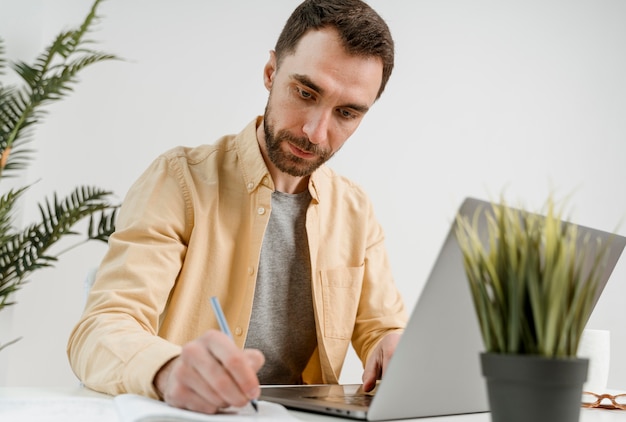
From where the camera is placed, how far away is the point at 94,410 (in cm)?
82

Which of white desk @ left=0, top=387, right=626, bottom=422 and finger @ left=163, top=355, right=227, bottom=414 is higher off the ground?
finger @ left=163, top=355, right=227, bottom=414

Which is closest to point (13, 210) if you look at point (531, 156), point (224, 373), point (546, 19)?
point (224, 373)

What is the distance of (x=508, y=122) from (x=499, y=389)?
8.72ft

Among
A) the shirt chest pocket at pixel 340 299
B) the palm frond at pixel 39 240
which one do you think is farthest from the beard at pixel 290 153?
the palm frond at pixel 39 240

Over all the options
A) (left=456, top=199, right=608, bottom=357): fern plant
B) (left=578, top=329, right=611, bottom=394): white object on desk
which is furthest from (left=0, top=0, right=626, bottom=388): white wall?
(left=456, top=199, right=608, bottom=357): fern plant

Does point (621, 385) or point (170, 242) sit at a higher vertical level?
point (170, 242)

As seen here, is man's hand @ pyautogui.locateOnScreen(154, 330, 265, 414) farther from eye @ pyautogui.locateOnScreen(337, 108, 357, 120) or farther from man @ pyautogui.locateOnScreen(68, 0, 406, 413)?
eye @ pyautogui.locateOnScreen(337, 108, 357, 120)

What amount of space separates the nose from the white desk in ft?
2.28

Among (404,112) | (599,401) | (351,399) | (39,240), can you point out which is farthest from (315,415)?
(404,112)

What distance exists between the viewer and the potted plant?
0.55 meters

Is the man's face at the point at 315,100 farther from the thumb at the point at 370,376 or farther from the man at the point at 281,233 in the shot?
the thumb at the point at 370,376

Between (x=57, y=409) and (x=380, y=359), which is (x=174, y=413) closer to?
(x=57, y=409)

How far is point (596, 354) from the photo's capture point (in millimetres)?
1104

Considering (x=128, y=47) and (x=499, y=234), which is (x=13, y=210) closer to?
(x=128, y=47)
